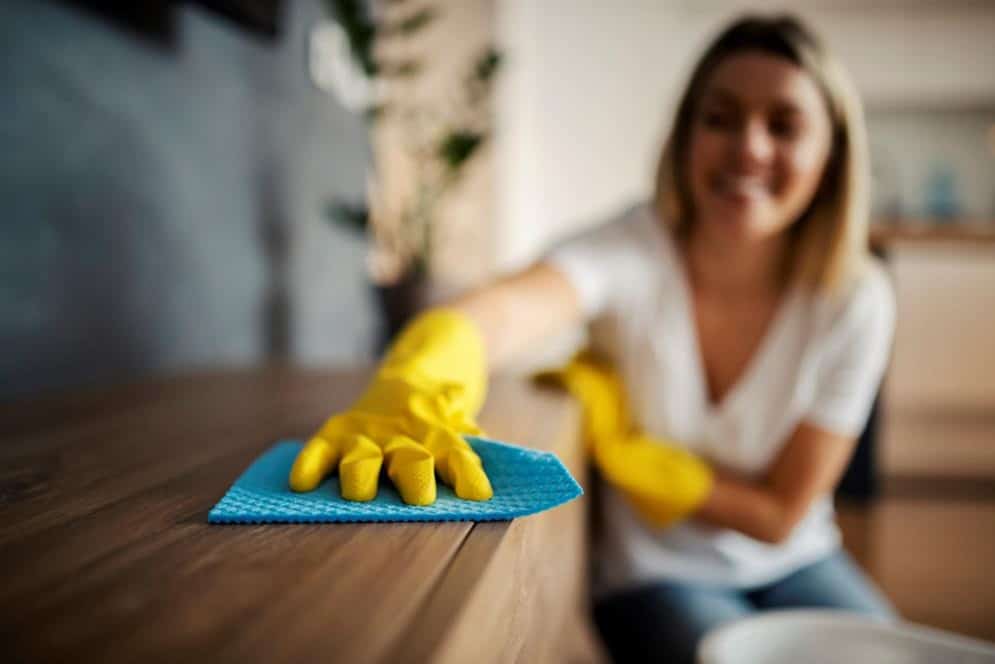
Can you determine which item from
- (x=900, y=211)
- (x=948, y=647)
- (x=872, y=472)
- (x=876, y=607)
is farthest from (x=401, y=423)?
(x=900, y=211)

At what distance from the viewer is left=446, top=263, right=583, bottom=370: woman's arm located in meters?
0.86

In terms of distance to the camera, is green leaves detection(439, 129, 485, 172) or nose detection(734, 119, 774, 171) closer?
nose detection(734, 119, 774, 171)

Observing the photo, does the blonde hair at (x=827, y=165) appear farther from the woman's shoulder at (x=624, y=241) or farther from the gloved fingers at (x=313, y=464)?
the gloved fingers at (x=313, y=464)

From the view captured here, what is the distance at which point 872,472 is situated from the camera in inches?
97.1

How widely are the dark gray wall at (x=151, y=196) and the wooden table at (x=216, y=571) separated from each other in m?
0.29

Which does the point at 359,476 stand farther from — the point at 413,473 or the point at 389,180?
the point at 389,180

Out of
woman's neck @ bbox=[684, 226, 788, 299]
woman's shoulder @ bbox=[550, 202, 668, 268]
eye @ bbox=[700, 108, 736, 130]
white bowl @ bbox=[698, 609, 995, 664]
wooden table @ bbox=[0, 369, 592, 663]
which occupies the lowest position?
white bowl @ bbox=[698, 609, 995, 664]

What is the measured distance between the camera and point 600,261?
3.28 feet

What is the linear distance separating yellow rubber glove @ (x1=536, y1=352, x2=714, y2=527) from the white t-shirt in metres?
0.04

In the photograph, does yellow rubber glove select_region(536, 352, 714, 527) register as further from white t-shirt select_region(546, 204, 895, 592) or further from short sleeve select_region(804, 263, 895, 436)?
short sleeve select_region(804, 263, 895, 436)

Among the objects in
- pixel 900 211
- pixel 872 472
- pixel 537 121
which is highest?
pixel 537 121

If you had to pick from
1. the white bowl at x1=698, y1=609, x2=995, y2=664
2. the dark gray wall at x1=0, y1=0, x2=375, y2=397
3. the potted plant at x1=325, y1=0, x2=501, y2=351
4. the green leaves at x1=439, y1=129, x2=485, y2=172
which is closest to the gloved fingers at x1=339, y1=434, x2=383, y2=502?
the white bowl at x1=698, y1=609, x2=995, y2=664

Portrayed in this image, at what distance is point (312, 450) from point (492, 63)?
55.2 inches

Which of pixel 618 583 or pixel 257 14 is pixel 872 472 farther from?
pixel 257 14
